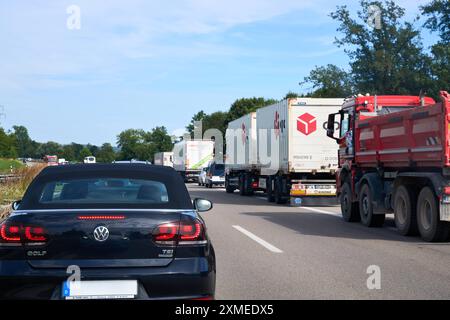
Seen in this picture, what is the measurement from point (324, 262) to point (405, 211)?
13.5ft

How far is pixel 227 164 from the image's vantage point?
35188mm

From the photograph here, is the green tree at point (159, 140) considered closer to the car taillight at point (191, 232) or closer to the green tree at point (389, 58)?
the green tree at point (389, 58)

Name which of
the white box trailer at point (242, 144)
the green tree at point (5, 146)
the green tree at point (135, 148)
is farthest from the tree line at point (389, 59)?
the green tree at point (135, 148)

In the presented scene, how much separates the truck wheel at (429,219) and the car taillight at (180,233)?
7289 mm

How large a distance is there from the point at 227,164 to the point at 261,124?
8386mm

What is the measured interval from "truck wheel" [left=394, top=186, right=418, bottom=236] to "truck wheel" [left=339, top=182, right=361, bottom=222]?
2.73 m

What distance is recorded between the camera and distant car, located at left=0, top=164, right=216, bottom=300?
16.6 feet

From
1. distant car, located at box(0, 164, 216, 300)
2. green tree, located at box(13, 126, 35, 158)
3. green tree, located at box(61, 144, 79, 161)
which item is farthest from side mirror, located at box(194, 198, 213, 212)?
green tree, located at box(13, 126, 35, 158)

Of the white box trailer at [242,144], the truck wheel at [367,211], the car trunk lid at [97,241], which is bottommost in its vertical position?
the truck wheel at [367,211]

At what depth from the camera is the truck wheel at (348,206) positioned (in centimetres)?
1644

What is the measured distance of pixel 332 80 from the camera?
5044 cm
